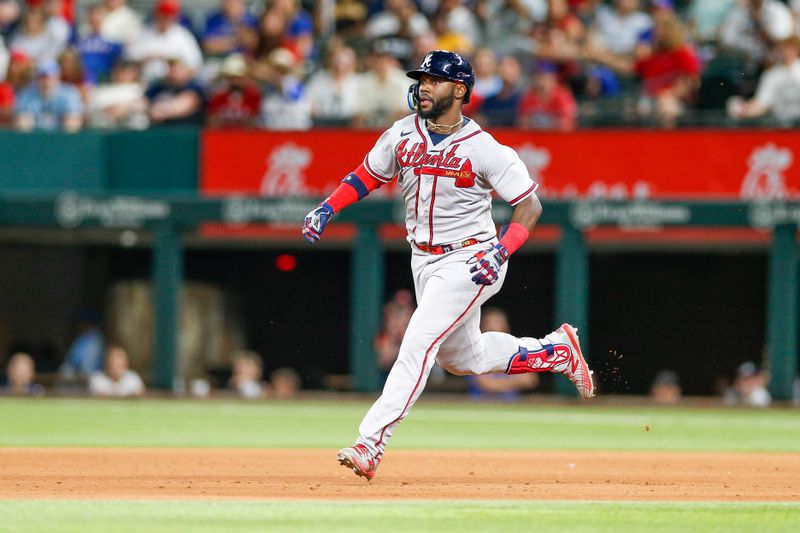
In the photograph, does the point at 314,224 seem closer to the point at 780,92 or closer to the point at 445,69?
the point at 445,69

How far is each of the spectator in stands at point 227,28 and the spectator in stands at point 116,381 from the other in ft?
13.2

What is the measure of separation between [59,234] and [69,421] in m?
5.85

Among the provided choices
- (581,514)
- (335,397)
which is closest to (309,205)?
(335,397)

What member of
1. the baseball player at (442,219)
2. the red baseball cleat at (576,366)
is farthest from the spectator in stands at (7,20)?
the red baseball cleat at (576,366)

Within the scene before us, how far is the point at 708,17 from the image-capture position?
53.1 feet

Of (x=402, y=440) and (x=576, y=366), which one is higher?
(x=576, y=366)

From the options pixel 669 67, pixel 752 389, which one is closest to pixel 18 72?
pixel 669 67

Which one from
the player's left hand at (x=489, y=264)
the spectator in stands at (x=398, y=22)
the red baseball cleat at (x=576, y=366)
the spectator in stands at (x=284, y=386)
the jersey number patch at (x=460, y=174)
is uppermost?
the spectator in stands at (x=398, y=22)

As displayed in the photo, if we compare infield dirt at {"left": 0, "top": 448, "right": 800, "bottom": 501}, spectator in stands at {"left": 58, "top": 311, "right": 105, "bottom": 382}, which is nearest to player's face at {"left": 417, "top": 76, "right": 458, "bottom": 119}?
infield dirt at {"left": 0, "top": 448, "right": 800, "bottom": 501}

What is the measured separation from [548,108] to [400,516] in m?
9.84

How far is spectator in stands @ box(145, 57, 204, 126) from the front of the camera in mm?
16328

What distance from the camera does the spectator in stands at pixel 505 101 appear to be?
15320mm

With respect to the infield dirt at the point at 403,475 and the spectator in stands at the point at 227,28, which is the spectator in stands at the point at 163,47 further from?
the infield dirt at the point at 403,475

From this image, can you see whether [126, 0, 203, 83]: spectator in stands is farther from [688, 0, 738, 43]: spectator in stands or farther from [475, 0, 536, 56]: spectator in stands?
[688, 0, 738, 43]: spectator in stands
